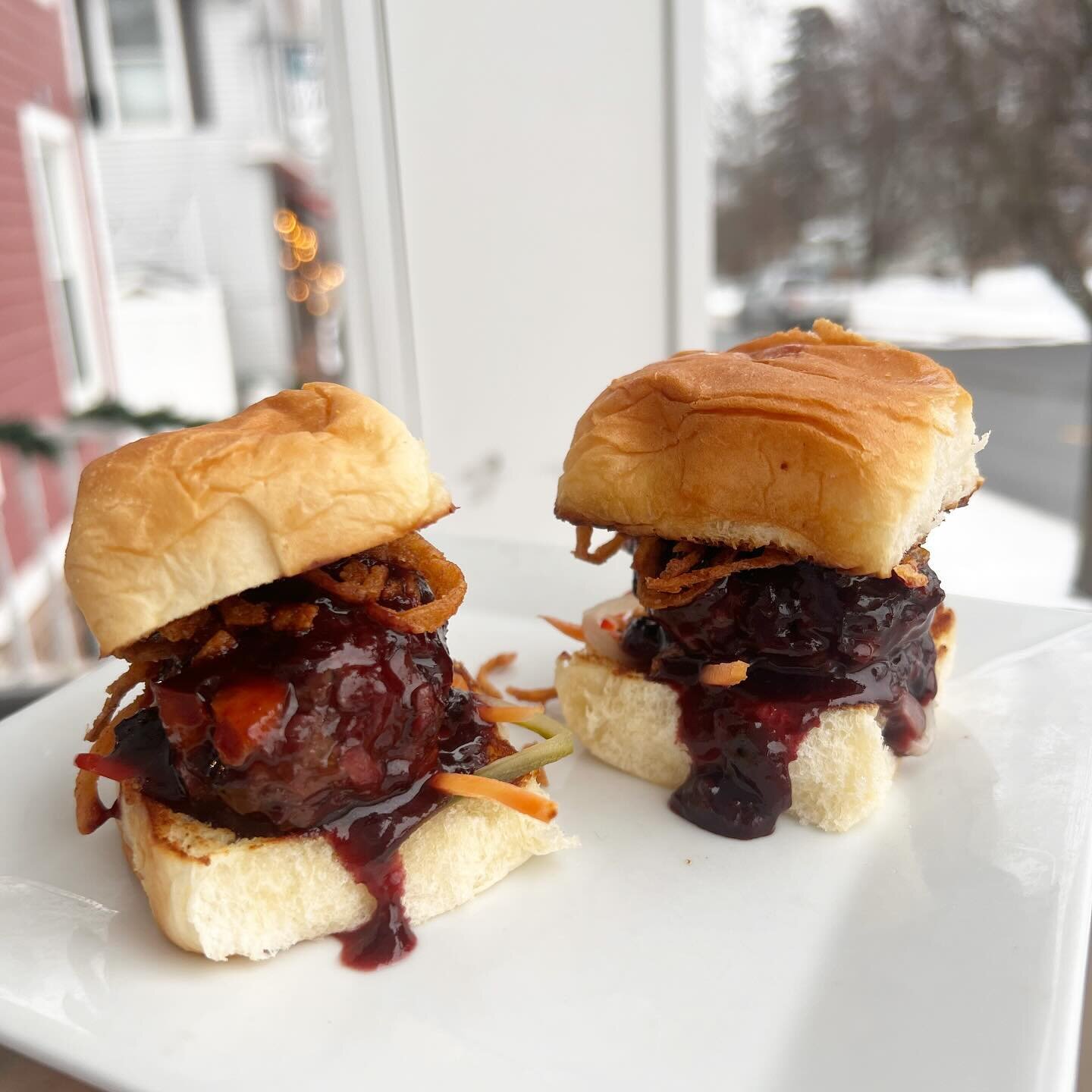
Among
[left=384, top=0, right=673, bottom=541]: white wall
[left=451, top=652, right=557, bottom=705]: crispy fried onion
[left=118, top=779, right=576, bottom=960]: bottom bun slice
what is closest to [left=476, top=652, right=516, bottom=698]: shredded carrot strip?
[left=451, top=652, right=557, bottom=705]: crispy fried onion

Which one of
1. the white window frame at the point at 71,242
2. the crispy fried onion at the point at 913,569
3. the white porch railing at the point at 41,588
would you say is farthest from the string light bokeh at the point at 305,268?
the crispy fried onion at the point at 913,569

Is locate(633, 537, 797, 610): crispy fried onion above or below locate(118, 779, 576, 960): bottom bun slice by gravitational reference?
above

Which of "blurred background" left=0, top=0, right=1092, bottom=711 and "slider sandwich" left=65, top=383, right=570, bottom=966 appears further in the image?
"blurred background" left=0, top=0, right=1092, bottom=711

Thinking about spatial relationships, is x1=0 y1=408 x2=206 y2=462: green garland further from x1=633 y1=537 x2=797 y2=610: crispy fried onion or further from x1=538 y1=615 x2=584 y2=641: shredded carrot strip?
x1=633 y1=537 x2=797 y2=610: crispy fried onion

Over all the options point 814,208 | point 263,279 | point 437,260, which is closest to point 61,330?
point 263,279

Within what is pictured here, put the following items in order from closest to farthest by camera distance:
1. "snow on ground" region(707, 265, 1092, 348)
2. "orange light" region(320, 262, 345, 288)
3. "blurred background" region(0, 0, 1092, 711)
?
1. "blurred background" region(0, 0, 1092, 711)
2. "snow on ground" region(707, 265, 1092, 348)
3. "orange light" region(320, 262, 345, 288)

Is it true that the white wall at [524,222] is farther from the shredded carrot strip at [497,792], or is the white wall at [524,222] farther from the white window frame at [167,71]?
the white window frame at [167,71]
